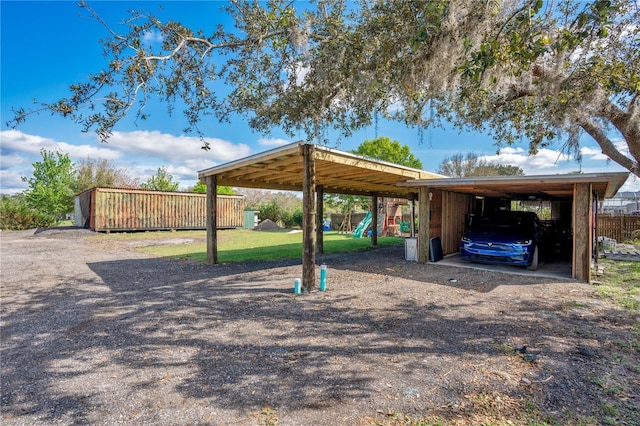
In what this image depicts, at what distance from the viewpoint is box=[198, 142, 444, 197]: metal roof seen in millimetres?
6834

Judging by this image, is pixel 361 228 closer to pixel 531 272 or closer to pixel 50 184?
pixel 531 272

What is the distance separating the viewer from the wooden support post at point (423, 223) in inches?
388

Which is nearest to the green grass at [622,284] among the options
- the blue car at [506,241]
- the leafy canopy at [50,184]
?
the blue car at [506,241]

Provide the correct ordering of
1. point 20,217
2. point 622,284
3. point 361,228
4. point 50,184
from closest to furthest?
point 622,284
point 361,228
point 20,217
point 50,184

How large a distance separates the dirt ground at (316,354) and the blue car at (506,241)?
5.15 feet

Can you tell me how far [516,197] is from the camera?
13.7 m

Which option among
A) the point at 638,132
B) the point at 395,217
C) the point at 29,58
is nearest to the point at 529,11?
the point at 638,132

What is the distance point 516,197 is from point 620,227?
281 inches

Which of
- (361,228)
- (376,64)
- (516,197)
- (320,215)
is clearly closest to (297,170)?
(376,64)

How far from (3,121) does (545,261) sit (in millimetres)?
13124

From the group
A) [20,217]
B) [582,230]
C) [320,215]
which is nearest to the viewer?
[582,230]

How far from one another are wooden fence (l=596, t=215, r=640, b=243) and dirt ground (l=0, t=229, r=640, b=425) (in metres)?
13.0

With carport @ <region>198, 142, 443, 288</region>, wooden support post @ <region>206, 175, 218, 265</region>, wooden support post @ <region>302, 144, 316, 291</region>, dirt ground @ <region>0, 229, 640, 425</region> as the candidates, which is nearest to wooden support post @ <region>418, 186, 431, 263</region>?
carport @ <region>198, 142, 443, 288</region>

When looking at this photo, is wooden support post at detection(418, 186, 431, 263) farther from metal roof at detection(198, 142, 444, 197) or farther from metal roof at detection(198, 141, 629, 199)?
metal roof at detection(198, 142, 444, 197)
